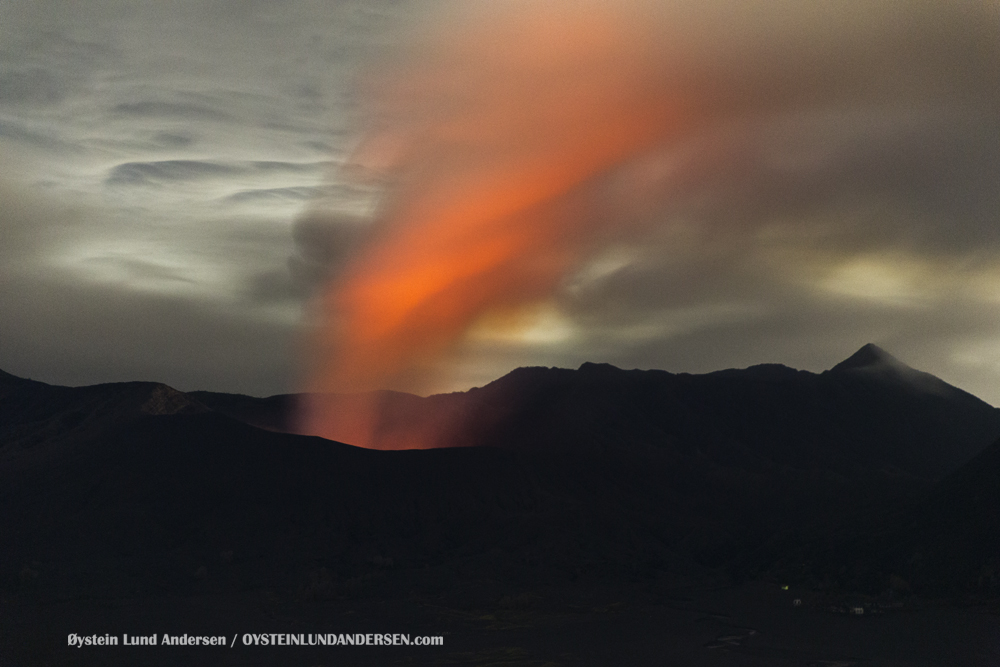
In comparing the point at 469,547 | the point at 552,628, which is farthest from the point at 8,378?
the point at 552,628

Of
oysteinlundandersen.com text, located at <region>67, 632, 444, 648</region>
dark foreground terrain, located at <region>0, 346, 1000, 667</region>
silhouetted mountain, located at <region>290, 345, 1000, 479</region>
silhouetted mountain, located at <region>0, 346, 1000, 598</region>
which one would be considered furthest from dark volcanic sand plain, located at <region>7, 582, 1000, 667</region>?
silhouetted mountain, located at <region>290, 345, 1000, 479</region>

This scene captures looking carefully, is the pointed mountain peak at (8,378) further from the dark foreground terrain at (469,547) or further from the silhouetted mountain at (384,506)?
the silhouetted mountain at (384,506)

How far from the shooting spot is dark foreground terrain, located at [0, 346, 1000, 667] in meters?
A: 84.4

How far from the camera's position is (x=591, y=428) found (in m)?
177

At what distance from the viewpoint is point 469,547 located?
123 meters

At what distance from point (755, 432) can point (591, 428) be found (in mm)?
38219

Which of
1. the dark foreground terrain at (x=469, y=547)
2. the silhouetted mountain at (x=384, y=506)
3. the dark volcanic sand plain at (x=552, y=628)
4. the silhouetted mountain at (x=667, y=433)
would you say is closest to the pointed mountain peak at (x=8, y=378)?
the dark foreground terrain at (x=469, y=547)

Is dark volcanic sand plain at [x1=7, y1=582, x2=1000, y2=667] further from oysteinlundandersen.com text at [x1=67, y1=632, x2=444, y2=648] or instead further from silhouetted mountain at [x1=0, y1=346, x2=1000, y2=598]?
silhouetted mountain at [x1=0, y1=346, x2=1000, y2=598]

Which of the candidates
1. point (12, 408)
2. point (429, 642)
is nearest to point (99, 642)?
point (429, 642)

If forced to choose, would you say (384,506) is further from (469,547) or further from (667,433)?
(667,433)

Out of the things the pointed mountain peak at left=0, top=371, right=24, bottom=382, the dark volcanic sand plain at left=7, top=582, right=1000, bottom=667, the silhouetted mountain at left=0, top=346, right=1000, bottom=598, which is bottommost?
the dark volcanic sand plain at left=7, top=582, right=1000, bottom=667

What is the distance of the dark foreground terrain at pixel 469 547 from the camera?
84375 millimetres

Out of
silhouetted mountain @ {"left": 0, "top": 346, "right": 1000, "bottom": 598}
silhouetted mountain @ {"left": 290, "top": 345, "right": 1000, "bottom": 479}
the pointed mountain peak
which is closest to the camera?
silhouetted mountain @ {"left": 0, "top": 346, "right": 1000, "bottom": 598}

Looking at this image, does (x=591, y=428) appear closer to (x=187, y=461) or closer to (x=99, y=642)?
(x=187, y=461)
